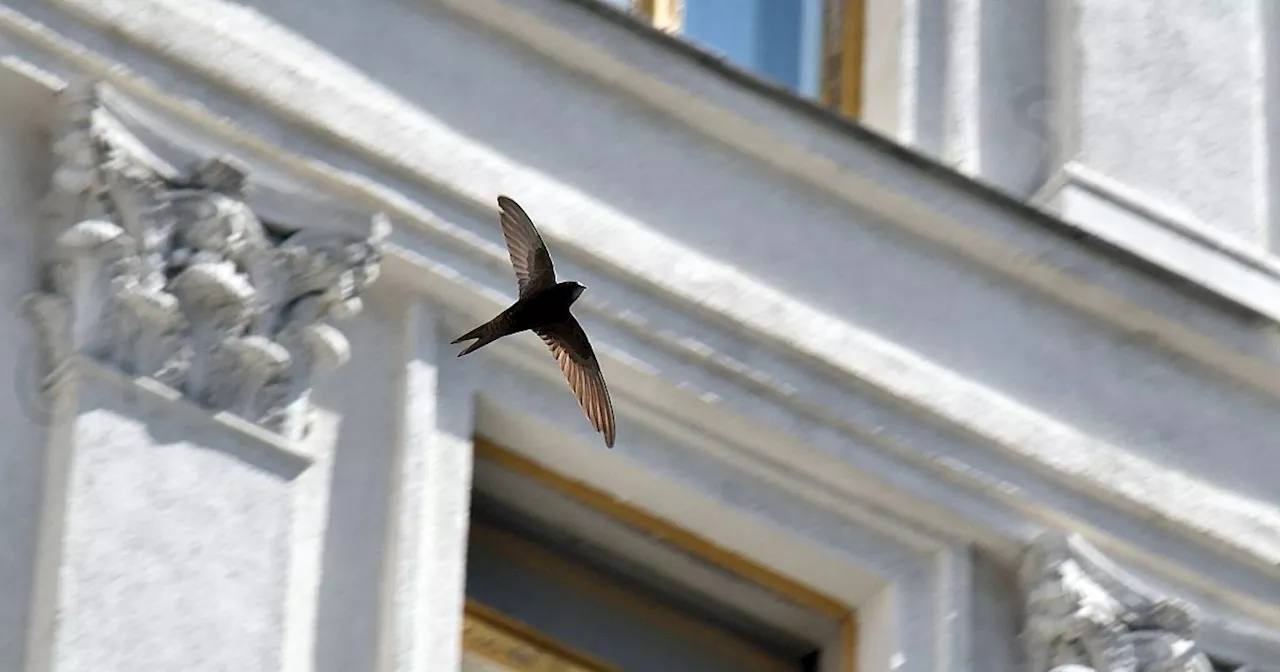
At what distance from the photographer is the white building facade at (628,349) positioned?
866 cm

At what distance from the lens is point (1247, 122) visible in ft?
35.1

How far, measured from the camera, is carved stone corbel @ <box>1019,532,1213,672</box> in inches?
374

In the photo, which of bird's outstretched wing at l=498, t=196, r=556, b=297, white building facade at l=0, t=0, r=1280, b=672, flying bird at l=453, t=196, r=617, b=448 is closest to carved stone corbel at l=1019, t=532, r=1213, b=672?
white building facade at l=0, t=0, r=1280, b=672

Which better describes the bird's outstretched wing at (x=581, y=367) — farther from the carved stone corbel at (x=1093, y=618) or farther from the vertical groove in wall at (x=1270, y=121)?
the vertical groove in wall at (x=1270, y=121)

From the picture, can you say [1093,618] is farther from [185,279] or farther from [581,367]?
[185,279]

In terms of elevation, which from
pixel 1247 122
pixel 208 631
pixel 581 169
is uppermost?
pixel 1247 122

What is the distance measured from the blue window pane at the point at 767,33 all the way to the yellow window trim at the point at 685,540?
142cm

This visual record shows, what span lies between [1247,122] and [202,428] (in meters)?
3.01

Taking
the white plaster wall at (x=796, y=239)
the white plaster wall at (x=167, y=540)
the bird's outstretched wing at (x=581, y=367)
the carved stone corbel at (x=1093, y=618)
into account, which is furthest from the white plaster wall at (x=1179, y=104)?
the white plaster wall at (x=167, y=540)

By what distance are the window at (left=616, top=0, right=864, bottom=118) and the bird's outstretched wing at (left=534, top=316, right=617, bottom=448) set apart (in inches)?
89.8

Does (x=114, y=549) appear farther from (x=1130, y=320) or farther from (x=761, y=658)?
(x=1130, y=320)

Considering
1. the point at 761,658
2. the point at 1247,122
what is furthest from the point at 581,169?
the point at 1247,122

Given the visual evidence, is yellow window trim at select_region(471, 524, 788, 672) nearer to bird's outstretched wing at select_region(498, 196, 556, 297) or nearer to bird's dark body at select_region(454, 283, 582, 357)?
bird's outstretched wing at select_region(498, 196, 556, 297)

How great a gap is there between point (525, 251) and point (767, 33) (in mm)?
2509
